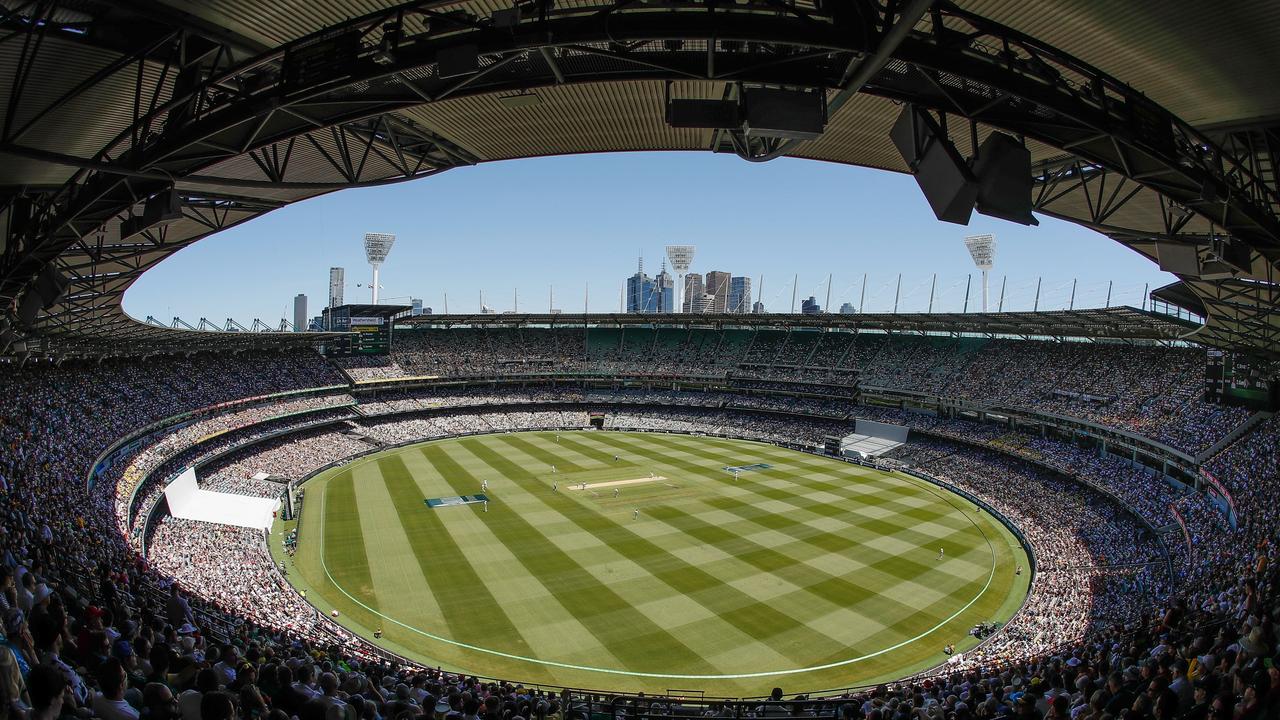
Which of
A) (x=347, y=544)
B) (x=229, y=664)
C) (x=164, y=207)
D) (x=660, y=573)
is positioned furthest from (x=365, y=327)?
(x=229, y=664)

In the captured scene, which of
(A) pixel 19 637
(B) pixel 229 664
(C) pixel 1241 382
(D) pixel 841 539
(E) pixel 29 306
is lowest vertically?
(D) pixel 841 539

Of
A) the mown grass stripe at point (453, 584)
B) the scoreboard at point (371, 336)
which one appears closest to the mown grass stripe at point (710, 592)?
the mown grass stripe at point (453, 584)

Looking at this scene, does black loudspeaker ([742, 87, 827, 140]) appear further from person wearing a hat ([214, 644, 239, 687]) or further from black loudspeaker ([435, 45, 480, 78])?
person wearing a hat ([214, 644, 239, 687])

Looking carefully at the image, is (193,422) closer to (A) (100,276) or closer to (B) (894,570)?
(A) (100,276)

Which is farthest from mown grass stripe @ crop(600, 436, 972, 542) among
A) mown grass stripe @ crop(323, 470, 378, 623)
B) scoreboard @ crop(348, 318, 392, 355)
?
scoreboard @ crop(348, 318, 392, 355)

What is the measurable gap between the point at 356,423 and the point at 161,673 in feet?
192

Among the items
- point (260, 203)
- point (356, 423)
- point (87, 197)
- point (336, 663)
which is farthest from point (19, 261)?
point (356, 423)

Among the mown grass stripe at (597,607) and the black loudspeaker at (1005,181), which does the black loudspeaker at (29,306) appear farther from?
the mown grass stripe at (597,607)

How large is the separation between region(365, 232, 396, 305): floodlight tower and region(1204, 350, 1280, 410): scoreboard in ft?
277

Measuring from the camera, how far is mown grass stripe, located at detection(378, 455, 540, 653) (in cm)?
2394

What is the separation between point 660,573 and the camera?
2989 centimetres

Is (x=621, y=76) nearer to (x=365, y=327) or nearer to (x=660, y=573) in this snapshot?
(x=660, y=573)

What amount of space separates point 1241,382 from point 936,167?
35.6m

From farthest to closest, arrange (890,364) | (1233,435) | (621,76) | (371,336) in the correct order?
1. (371,336)
2. (890,364)
3. (1233,435)
4. (621,76)
